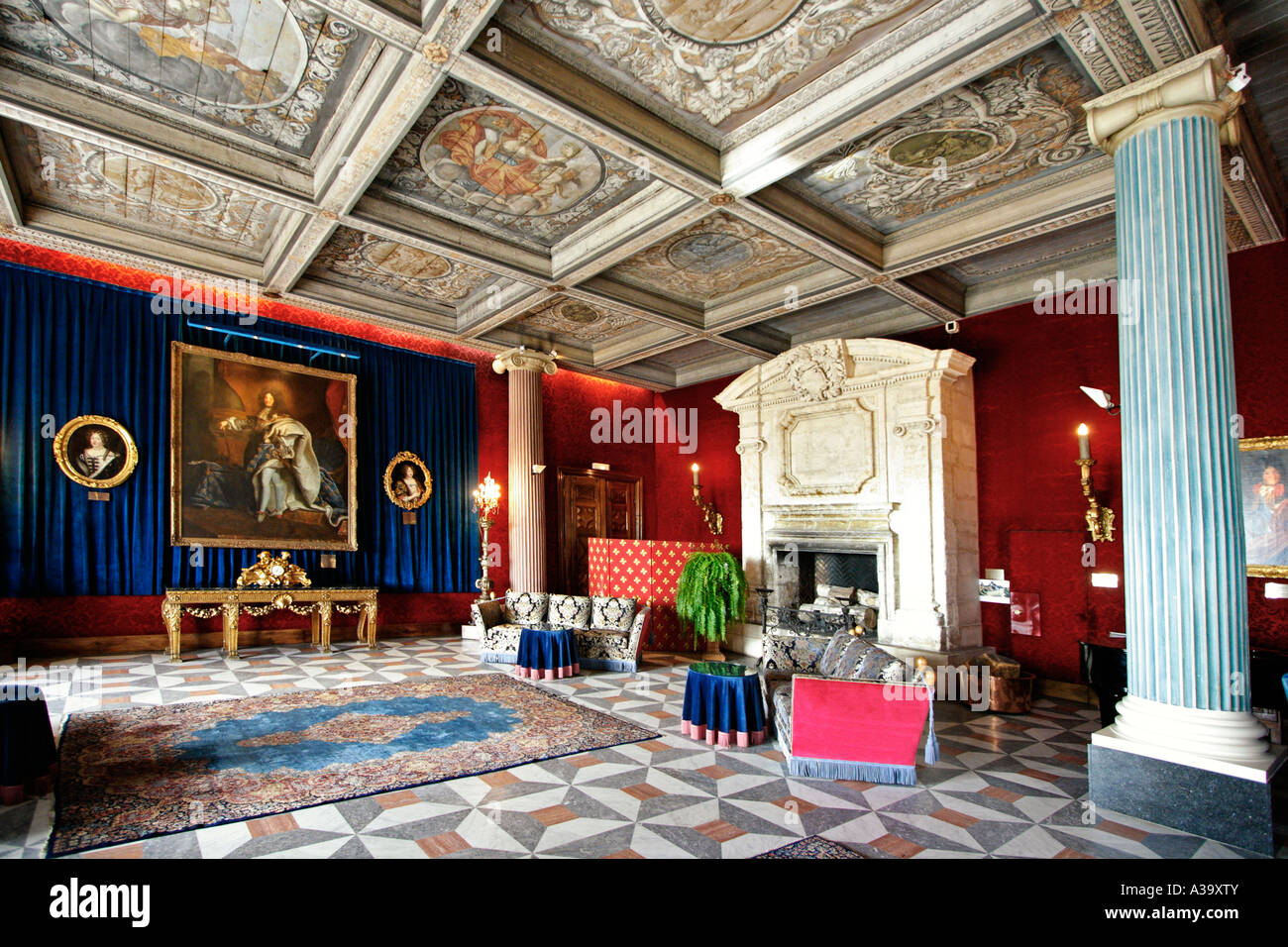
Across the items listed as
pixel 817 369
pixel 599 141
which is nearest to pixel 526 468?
pixel 817 369

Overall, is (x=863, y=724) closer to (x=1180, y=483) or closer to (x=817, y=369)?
(x=1180, y=483)

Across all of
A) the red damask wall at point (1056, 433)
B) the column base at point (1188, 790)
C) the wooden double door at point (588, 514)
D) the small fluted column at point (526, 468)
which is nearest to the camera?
the column base at point (1188, 790)

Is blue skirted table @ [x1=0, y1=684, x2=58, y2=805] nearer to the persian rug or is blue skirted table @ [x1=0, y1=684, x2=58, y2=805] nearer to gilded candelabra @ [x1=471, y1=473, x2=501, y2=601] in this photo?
the persian rug

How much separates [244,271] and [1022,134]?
8.06m

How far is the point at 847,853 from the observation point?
320cm

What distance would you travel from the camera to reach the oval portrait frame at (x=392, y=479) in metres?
10.2

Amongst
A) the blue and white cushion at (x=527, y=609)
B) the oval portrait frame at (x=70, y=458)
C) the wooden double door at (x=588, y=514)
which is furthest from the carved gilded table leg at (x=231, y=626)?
the wooden double door at (x=588, y=514)

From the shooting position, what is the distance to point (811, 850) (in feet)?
10.6

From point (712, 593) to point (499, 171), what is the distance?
515cm

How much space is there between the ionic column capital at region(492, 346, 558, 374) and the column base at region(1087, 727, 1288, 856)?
8.46 m

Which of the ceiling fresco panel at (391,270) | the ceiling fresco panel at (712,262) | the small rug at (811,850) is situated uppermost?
the ceiling fresco panel at (391,270)

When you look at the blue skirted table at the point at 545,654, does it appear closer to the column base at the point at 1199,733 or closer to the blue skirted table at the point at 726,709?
the blue skirted table at the point at 726,709

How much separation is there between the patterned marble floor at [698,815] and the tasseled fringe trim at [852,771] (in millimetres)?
71

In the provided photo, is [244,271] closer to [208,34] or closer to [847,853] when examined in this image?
Answer: [208,34]
